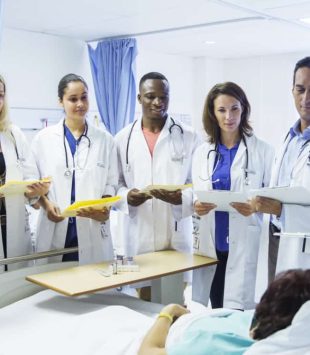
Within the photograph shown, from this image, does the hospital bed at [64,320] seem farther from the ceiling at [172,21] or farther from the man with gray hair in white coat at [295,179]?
the ceiling at [172,21]

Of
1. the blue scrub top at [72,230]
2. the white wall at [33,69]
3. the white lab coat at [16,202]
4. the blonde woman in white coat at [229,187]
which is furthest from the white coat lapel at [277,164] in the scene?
the white wall at [33,69]

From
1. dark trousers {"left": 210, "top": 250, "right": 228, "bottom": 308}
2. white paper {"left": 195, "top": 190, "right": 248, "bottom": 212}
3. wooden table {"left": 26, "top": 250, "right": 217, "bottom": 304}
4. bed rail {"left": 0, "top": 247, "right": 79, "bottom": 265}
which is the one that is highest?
white paper {"left": 195, "top": 190, "right": 248, "bottom": 212}

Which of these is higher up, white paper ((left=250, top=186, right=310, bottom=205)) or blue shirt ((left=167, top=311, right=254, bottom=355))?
white paper ((left=250, top=186, right=310, bottom=205))

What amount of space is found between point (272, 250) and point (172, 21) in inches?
98.6

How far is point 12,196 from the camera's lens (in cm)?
237

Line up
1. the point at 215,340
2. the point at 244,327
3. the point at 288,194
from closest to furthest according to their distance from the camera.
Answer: the point at 215,340 < the point at 244,327 < the point at 288,194

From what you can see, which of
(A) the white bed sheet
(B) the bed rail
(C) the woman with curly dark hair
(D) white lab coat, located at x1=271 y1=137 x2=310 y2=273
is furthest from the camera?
(B) the bed rail

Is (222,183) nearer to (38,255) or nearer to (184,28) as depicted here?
(38,255)

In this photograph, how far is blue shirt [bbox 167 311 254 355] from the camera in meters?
1.41

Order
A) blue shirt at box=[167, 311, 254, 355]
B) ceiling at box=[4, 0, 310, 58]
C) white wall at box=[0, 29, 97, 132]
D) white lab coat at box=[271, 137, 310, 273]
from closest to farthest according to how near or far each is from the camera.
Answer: blue shirt at box=[167, 311, 254, 355] → white lab coat at box=[271, 137, 310, 273] → ceiling at box=[4, 0, 310, 58] → white wall at box=[0, 29, 97, 132]

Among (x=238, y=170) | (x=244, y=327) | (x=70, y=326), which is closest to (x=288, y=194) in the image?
(x=238, y=170)

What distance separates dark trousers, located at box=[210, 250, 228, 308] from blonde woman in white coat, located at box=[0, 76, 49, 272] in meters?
0.92

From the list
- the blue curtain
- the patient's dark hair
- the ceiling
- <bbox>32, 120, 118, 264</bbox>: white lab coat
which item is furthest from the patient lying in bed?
the blue curtain

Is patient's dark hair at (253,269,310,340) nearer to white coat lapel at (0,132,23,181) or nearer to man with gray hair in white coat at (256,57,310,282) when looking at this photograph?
man with gray hair in white coat at (256,57,310,282)
